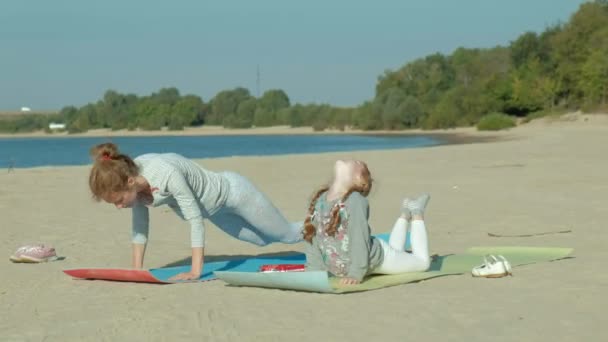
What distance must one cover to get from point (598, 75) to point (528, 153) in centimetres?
3045

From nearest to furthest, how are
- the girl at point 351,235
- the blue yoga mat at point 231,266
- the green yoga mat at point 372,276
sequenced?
1. the green yoga mat at point 372,276
2. the girl at point 351,235
3. the blue yoga mat at point 231,266

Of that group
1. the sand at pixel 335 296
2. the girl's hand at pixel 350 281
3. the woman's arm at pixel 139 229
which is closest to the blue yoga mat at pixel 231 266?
the woman's arm at pixel 139 229

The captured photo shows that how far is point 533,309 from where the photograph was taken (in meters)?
5.42

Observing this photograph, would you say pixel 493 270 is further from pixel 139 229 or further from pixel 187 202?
pixel 139 229

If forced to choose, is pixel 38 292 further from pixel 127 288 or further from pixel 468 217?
pixel 468 217

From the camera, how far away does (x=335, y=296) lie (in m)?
6.02

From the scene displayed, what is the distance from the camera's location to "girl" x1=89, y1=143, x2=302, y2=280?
6.23m

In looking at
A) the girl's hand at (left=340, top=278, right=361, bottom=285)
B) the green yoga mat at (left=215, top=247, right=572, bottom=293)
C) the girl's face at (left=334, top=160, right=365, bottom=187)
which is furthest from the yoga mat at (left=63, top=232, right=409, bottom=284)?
the girl's face at (left=334, top=160, right=365, bottom=187)

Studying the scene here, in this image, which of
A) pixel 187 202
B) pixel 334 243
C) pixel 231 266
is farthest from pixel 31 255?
pixel 334 243

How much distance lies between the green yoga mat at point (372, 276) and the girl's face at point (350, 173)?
68 centimetres

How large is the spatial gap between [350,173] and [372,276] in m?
0.86

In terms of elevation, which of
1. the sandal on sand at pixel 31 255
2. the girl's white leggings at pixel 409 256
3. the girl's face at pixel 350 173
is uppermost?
the girl's face at pixel 350 173

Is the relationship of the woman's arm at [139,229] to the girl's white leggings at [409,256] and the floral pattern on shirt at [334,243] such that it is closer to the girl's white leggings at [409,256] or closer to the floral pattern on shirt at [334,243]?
the floral pattern on shirt at [334,243]

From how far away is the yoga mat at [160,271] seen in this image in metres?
6.66
